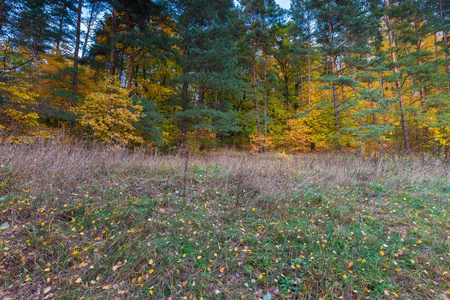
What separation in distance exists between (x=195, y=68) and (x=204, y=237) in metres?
10.2

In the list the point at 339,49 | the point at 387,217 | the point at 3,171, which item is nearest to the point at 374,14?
the point at 339,49

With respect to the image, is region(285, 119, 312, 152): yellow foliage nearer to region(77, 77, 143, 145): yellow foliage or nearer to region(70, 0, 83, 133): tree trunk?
region(77, 77, 143, 145): yellow foliage

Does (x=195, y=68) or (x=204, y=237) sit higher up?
(x=195, y=68)

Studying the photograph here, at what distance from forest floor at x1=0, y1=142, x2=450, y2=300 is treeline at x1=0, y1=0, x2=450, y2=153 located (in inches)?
213

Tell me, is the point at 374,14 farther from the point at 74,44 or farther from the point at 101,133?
the point at 74,44

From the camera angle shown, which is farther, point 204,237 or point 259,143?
point 259,143

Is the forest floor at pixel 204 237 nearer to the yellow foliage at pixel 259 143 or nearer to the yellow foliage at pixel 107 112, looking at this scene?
the yellow foliage at pixel 107 112

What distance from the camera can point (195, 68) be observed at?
1077 centimetres

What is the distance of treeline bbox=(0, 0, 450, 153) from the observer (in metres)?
8.15

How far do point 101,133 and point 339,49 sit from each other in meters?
14.9

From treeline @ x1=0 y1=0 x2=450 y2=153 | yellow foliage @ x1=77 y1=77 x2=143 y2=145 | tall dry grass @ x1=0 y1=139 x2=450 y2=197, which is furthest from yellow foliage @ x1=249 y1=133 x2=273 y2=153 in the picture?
yellow foliage @ x1=77 y1=77 x2=143 y2=145

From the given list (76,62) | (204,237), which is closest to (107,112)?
(76,62)

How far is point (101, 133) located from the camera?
27.9ft

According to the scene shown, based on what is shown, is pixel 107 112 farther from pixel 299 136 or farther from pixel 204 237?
pixel 299 136
